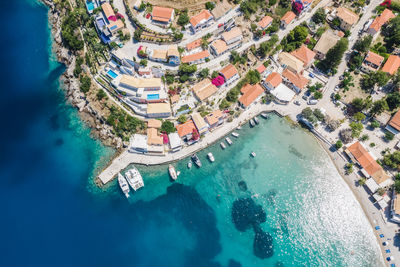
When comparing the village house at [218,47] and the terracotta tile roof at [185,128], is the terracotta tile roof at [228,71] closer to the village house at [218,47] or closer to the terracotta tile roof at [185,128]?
the village house at [218,47]

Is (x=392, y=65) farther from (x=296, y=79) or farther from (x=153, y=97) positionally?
(x=153, y=97)

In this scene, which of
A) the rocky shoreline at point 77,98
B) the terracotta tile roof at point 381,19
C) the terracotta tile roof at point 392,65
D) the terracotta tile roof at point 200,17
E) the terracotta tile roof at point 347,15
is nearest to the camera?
the rocky shoreline at point 77,98

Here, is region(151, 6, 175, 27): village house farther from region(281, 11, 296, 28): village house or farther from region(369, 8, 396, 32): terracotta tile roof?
region(369, 8, 396, 32): terracotta tile roof

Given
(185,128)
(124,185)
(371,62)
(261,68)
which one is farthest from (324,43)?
(124,185)

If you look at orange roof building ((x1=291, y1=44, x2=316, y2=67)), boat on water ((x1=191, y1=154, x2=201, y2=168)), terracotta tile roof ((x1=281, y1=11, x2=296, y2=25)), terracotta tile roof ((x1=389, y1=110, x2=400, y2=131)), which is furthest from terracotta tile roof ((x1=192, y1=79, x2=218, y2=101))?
terracotta tile roof ((x1=389, y1=110, x2=400, y2=131))

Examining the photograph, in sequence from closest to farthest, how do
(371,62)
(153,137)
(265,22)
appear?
(153,137), (371,62), (265,22)

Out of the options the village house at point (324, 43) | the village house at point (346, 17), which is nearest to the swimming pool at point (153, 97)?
the village house at point (324, 43)

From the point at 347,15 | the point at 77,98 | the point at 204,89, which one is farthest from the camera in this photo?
the point at 347,15
